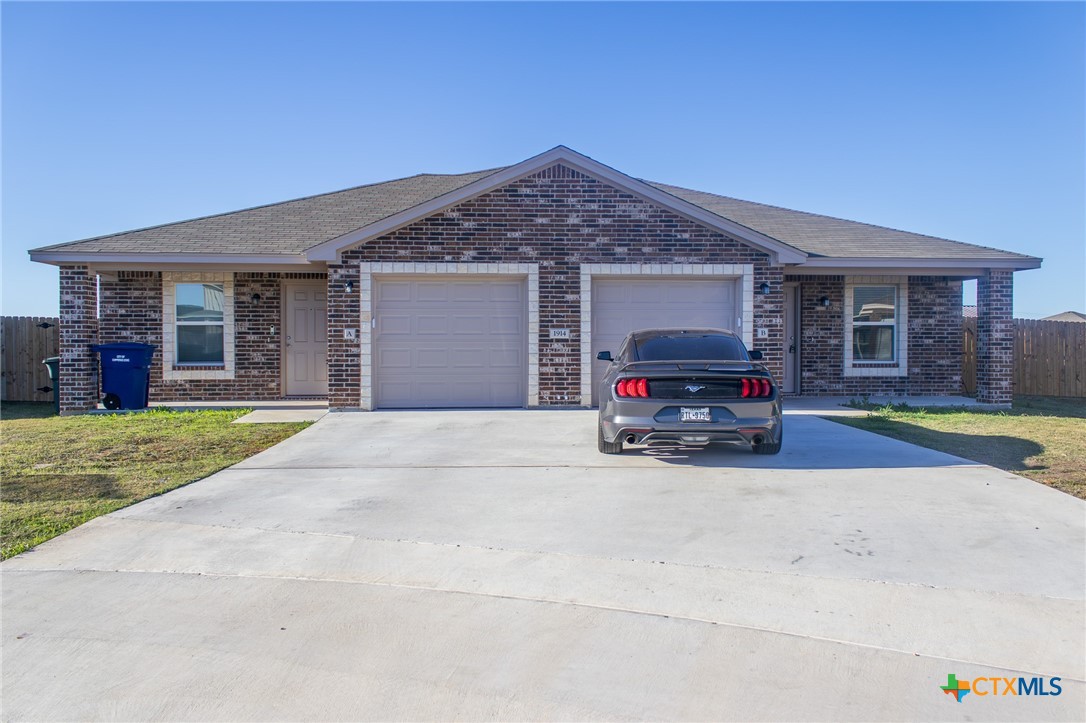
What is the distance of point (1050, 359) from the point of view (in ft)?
61.6

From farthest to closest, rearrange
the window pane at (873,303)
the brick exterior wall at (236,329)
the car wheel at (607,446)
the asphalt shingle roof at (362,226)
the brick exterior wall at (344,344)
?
1. the window pane at (873,303)
2. the brick exterior wall at (236,329)
3. the asphalt shingle roof at (362,226)
4. the brick exterior wall at (344,344)
5. the car wheel at (607,446)

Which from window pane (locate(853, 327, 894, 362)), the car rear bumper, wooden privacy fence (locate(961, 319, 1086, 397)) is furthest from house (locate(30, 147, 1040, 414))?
the car rear bumper

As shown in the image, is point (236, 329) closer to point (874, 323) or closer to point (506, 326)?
point (506, 326)

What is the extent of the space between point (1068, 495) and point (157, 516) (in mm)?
7667

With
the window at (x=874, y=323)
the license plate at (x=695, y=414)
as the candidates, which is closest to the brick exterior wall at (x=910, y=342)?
the window at (x=874, y=323)

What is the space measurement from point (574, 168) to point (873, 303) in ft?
24.0

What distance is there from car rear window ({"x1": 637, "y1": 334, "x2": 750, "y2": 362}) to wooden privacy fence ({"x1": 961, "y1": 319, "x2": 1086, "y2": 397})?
44.0ft

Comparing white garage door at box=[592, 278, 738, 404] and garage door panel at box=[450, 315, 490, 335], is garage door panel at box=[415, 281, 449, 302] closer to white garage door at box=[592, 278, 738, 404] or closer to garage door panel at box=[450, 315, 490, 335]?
garage door panel at box=[450, 315, 490, 335]

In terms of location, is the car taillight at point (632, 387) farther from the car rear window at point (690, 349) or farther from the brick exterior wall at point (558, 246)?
the brick exterior wall at point (558, 246)

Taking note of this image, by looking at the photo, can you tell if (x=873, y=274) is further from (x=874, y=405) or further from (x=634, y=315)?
(x=634, y=315)

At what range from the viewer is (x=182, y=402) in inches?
600

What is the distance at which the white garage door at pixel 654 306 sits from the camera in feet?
43.8

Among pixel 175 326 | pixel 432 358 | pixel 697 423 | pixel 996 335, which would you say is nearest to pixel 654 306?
pixel 432 358

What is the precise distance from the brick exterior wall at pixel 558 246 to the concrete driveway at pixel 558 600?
5.54 m
